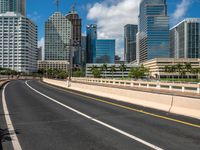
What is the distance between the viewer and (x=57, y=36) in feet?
374

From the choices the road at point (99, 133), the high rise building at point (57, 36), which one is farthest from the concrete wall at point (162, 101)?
the high rise building at point (57, 36)

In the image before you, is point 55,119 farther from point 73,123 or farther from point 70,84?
point 70,84

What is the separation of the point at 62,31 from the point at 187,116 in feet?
291

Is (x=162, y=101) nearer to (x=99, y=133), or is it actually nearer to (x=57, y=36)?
(x=99, y=133)

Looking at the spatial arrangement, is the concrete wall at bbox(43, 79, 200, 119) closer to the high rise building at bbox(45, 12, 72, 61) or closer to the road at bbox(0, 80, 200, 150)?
the road at bbox(0, 80, 200, 150)

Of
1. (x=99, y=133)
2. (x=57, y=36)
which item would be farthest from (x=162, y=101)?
(x=57, y=36)

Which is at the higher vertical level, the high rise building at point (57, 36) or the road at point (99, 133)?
the high rise building at point (57, 36)

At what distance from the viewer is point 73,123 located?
1147 cm

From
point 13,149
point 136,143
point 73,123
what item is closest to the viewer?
point 13,149

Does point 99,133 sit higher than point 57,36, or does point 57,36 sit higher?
point 57,36

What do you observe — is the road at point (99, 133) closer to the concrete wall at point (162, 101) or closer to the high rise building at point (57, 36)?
the concrete wall at point (162, 101)

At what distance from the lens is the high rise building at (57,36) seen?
339 ft

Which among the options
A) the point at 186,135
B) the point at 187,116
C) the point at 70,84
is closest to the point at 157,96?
the point at 187,116

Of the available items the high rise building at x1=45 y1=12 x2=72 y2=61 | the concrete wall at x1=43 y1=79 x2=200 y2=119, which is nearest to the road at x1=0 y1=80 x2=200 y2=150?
the concrete wall at x1=43 y1=79 x2=200 y2=119
